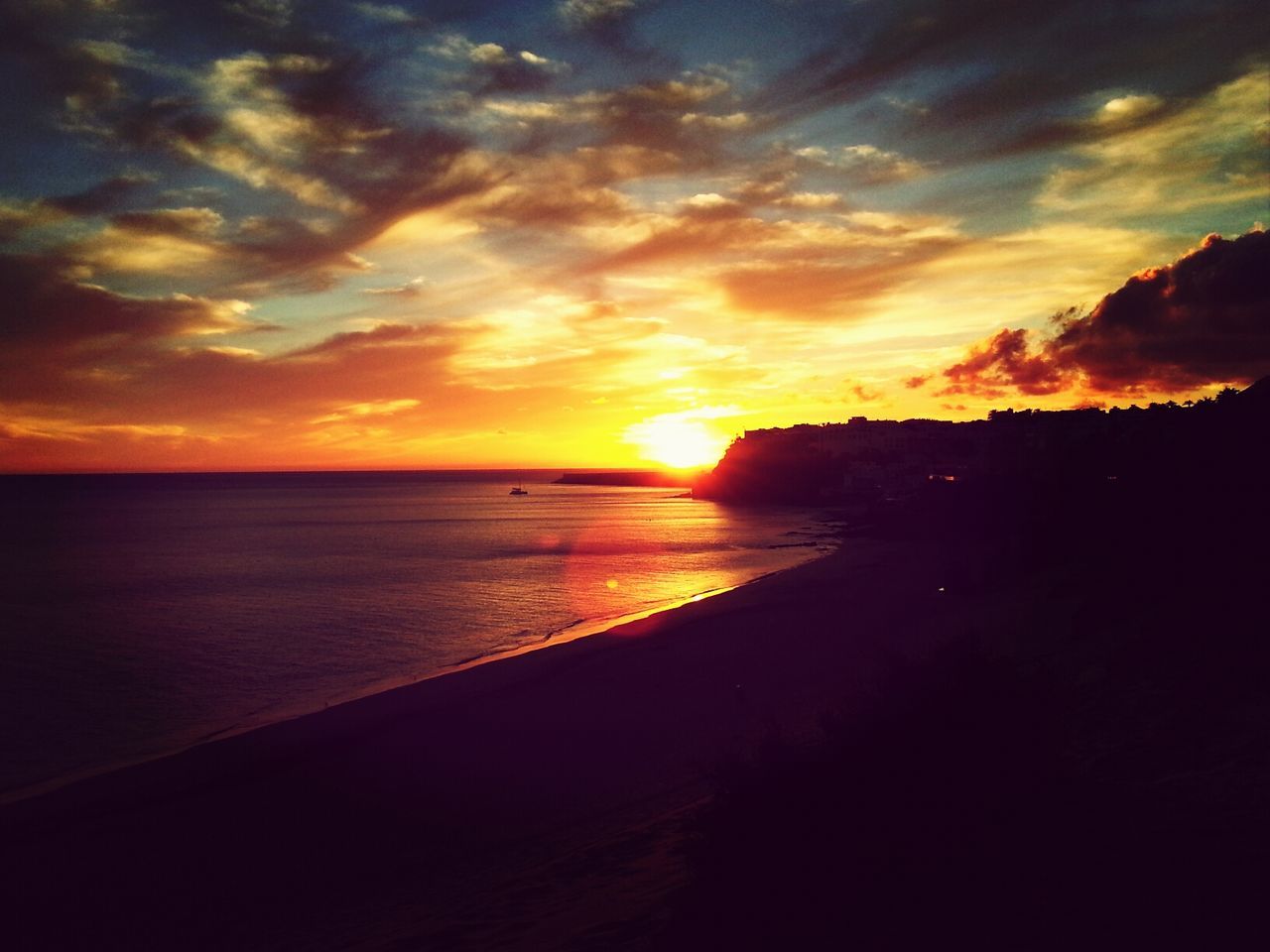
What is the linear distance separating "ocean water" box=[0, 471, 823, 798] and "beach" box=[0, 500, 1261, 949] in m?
3.89

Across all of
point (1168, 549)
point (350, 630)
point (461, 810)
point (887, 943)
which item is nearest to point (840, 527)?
point (350, 630)

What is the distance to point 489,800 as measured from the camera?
13.2m

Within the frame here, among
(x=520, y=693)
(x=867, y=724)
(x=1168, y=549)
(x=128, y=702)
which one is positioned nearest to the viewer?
(x=867, y=724)

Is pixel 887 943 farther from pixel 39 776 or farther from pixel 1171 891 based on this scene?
pixel 39 776

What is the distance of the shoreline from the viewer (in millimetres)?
15344

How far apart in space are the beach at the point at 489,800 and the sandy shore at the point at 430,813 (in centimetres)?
5

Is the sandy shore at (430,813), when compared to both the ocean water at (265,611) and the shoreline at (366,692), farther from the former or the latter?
the ocean water at (265,611)

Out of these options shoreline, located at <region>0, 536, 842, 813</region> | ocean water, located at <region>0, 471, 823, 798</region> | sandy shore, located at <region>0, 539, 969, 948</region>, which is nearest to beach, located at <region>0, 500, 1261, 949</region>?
sandy shore, located at <region>0, 539, 969, 948</region>

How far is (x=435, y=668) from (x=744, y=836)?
63.7 ft

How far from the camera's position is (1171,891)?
6047mm

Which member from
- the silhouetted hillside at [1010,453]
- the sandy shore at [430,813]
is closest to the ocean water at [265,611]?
the sandy shore at [430,813]

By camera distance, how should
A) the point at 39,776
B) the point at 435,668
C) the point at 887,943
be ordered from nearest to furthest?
the point at 887,943 < the point at 39,776 < the point at 435,668

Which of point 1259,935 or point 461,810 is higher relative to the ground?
point 1259,935

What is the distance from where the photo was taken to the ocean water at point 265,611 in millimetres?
20453
